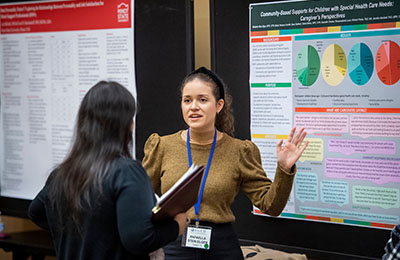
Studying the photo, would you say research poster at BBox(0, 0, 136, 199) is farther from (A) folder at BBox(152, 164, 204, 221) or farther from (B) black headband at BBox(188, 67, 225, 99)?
(A) folder at BBox(152, 164, 204, 221)

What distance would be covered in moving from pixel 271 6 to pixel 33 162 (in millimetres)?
2124

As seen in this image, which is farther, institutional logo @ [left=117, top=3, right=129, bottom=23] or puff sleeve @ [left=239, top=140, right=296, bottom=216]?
institutional logo @ [left=117, top=3, right=129, bottom=23]

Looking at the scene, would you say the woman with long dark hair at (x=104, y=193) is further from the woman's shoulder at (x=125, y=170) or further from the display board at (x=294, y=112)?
the display board at (x=294, y=112)

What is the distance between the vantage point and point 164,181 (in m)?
2.38

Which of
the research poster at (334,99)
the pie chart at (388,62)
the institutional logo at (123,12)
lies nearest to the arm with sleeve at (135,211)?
the research poster at (334,99)

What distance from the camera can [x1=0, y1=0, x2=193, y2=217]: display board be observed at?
10.5 ft

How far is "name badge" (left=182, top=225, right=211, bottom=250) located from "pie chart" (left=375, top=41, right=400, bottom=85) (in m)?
1.17

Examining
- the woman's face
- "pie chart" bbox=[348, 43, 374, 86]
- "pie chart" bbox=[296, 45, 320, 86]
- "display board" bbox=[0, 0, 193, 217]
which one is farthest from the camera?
"display board" bbox=[0, 0, 193, 217]

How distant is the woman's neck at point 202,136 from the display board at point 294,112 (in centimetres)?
58

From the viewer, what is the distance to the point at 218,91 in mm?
2447

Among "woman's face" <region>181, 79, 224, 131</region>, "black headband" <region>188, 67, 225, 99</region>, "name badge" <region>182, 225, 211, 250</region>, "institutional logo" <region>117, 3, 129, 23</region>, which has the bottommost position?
"name badge" <region>182, 225, 211, 250</region>

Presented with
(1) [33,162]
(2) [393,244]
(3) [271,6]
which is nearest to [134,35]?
(3) [271,6]

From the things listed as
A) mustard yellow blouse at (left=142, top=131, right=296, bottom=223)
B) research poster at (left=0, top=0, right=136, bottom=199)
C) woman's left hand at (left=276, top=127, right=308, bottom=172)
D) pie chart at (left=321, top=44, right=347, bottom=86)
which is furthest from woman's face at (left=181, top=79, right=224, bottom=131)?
research poster at (left=0, top=0, right=136, bottom=199)

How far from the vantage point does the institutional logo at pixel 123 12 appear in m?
3.36
